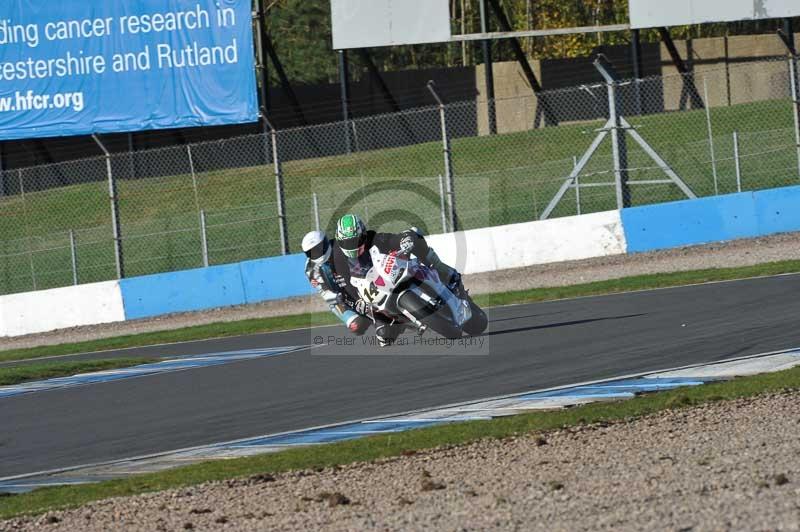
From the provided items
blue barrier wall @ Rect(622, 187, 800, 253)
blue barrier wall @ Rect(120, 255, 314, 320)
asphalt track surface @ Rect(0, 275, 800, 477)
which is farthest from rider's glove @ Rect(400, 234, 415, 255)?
blue barrier wall @ Rect(120, 255, 314, 320)

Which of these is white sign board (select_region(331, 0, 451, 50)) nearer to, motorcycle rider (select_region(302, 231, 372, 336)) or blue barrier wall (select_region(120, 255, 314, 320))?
blue barrier wall (select_region(120, 255, 314, 320))

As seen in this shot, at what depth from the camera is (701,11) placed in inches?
1238

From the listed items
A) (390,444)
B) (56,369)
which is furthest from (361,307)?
(56,369)

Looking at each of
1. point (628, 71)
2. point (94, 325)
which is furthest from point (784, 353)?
point (628, 71)

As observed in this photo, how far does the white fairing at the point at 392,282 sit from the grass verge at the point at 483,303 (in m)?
5.69

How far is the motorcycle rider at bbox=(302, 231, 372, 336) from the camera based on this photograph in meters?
13.2

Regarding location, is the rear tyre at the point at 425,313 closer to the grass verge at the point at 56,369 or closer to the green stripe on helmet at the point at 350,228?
the green stripe on helmet at the point at 350,228

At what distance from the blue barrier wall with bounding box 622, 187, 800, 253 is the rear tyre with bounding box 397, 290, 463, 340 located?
891 centimetres

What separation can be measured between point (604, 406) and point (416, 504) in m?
2.87

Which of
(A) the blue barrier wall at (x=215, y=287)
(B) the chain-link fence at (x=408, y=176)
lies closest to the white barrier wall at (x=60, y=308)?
(A) the blue barrier wall at (x=215, y=287)

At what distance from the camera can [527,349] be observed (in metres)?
13.3

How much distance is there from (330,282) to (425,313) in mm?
1046

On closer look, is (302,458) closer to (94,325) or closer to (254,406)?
(254,406)

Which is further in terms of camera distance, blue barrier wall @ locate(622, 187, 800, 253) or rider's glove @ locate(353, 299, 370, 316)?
blue barrier wall @ locate(622, 187, 800, 253)
